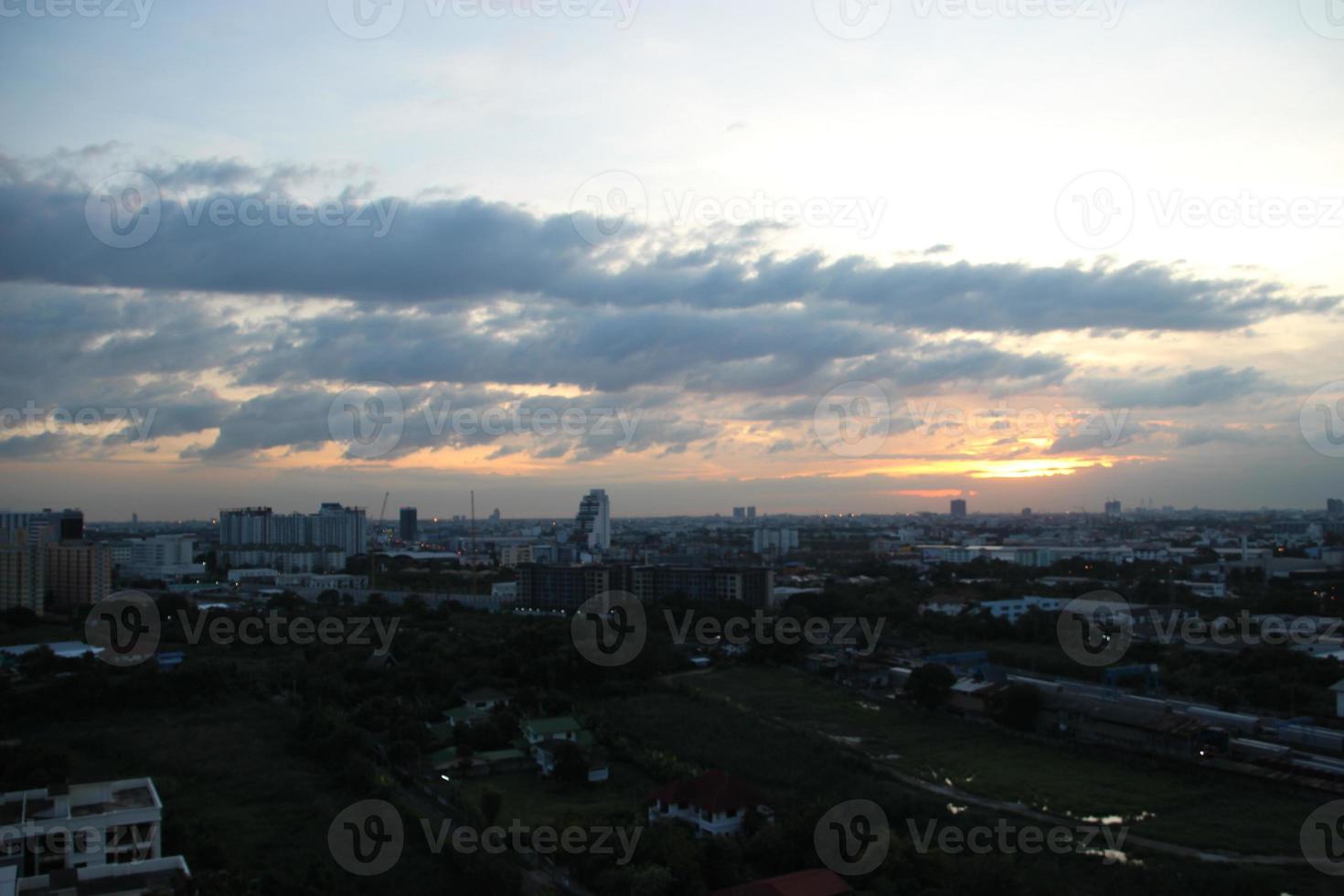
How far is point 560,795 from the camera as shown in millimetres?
7348

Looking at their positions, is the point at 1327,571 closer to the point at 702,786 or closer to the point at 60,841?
the point at 702,786

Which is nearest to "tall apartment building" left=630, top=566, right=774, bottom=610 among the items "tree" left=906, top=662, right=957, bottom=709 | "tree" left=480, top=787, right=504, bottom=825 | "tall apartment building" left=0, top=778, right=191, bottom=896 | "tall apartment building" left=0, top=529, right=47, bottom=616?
"tree" left=906, top=662, right=957, bottom=709

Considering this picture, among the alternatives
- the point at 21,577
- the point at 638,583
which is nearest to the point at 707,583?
A: the point at 638,583

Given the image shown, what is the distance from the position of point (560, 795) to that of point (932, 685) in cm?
466

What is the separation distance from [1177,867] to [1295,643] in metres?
8.84

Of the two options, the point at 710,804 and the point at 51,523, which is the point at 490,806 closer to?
the point at 710,804

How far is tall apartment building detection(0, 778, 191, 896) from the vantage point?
439 centimetres

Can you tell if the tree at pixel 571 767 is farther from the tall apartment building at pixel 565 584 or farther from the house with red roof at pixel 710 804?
the tall apartment building at pixel 565 584

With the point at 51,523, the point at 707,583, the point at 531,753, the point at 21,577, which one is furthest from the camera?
the point at 51,523

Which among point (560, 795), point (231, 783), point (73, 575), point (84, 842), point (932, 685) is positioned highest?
point (73, 575)

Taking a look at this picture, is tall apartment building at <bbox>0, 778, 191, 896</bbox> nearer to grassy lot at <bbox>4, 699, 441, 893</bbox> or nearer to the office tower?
grassy lot at <bbox>4, 699, 441, 893</bbox>

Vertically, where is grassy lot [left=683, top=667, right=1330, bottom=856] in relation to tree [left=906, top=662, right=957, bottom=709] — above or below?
below

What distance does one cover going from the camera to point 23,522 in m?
27.9

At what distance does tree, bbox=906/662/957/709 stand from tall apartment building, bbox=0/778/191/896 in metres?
7.44
